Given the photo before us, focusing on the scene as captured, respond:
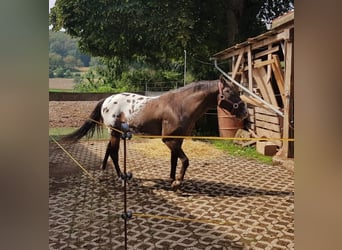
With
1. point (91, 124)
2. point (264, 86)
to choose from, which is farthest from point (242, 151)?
point (91, 124)

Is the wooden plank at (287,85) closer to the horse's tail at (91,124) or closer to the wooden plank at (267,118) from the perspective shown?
the wooden plank at (267,118)

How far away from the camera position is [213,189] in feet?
8.23

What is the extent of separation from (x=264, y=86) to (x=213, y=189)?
5.46ft

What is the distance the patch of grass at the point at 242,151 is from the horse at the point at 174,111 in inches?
38.7

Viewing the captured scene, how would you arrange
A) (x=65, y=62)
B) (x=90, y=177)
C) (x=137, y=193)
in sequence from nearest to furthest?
(x=137, y=193)
(x=90, y=177)
(x=65, y=62)

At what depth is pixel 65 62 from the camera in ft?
15.8

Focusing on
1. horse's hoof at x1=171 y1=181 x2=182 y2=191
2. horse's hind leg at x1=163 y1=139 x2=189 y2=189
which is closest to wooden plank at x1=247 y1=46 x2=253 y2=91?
horse's hind leg at x1=163 y1=139 x2=189 y2=189

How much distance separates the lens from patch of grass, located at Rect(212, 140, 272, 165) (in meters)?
3.52

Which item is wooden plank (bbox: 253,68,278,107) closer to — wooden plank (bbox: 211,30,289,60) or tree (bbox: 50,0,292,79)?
wooden plank (bbox: 211,30,289,60)

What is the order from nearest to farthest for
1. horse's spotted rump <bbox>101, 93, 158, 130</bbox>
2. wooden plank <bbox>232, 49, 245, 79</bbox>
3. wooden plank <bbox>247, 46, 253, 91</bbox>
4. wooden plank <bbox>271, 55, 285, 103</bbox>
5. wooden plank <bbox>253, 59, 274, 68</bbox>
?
1. horse's spotted rump <bbox>101, 93, 158, 130</bbox>
2. wooden plank <bbox>271, 55, 285, 103</bbox>
3. wooden plank <bbox>253, 59, 274, 68</bbox>
4. wooden plank <bbox>247, 46, 253, 91</bbox>
5. wooden plank <bbox>232, 49, 245, 79</bbox>

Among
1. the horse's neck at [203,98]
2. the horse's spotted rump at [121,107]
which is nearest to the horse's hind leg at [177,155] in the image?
the horse's neck at [203,98]
